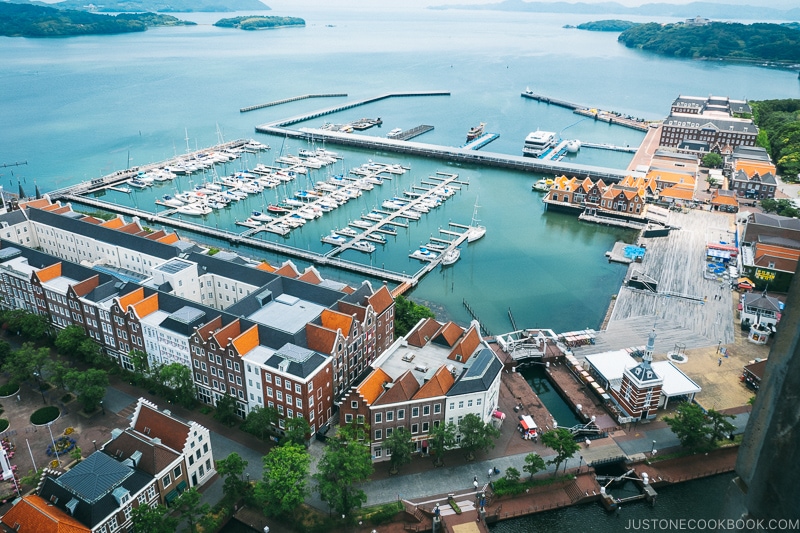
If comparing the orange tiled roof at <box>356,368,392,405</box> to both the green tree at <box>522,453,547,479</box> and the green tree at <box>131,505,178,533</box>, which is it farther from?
the green tree at <box>131,505,178,533</box>

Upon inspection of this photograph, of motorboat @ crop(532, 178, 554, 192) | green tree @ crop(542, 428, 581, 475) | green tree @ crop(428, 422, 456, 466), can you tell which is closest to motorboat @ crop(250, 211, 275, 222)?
motorboat @ crop(532, 178, 554, 192)

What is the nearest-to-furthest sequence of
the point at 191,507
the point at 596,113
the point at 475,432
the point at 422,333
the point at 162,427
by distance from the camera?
the point at 191,507, the point at 162,427, the point at 475,432, the point at 422,333, the point at 596,113

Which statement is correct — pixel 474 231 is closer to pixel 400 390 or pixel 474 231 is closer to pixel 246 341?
pixel 400 390

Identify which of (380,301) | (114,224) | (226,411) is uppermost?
(114,224)

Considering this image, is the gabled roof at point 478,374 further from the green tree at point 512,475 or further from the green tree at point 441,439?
the green tree at point 512,475

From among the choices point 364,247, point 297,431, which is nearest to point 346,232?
point 364,247

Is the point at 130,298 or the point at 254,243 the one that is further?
the point at 254,243

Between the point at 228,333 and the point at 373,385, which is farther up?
the point at 228,333

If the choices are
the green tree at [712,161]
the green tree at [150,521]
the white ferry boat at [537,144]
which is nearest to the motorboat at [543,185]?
the white ferry boat at [537,144]

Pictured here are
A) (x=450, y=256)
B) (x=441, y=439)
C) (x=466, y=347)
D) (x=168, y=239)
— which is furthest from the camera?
(x=450, y=256)
